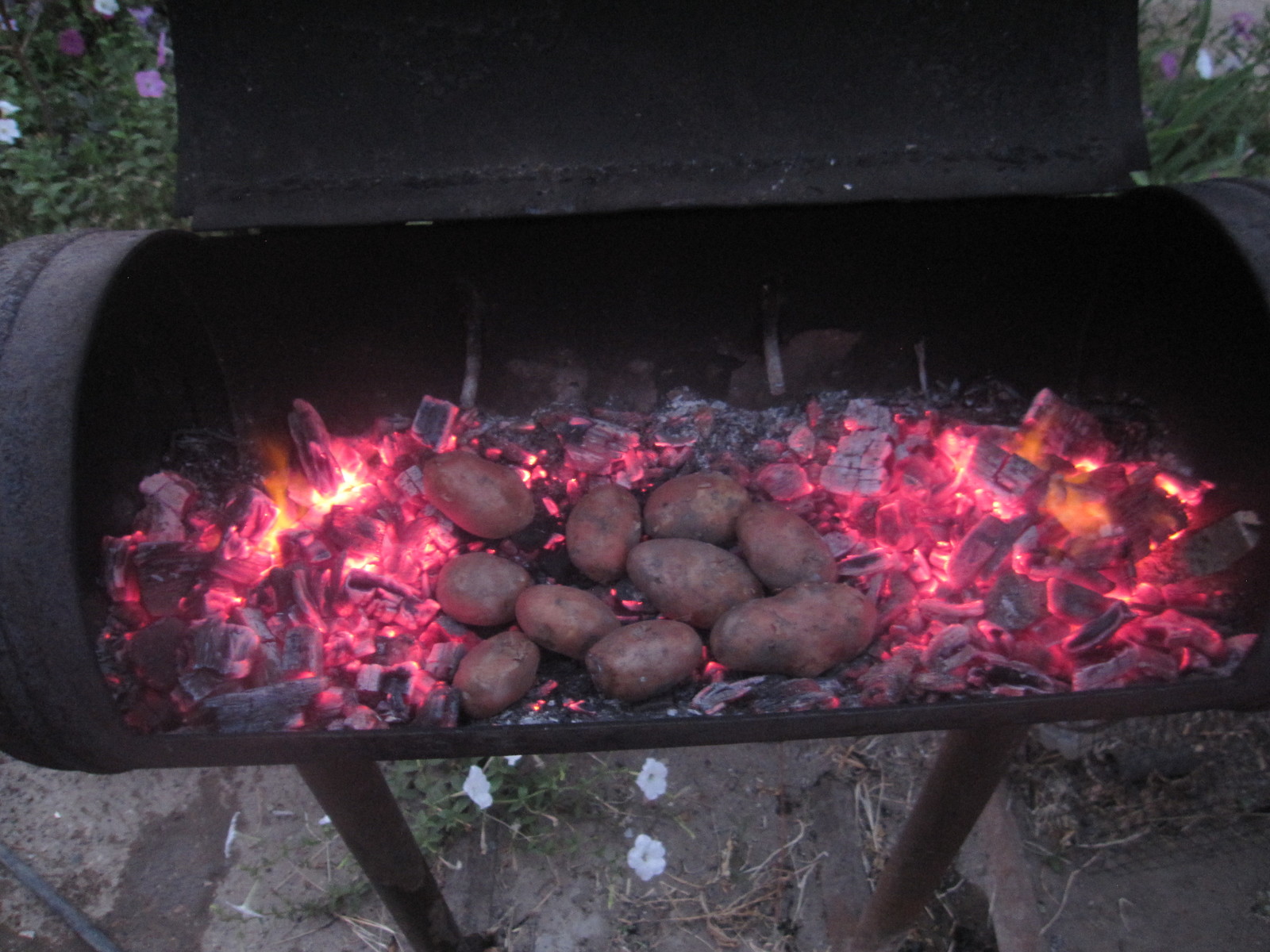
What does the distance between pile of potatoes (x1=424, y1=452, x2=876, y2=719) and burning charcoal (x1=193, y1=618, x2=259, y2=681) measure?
328 millimetres

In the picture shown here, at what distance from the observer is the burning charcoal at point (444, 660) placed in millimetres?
1411

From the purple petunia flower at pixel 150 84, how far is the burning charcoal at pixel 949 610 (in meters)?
2.87

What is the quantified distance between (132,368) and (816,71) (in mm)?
1287

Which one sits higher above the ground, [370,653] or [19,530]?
[19,530]

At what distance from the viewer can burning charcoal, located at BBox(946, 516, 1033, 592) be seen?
60.0 inches

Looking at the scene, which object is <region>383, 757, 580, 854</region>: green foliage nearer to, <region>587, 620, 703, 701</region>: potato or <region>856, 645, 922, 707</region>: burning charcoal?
<region>587, 620, 703, 701</region>: potato

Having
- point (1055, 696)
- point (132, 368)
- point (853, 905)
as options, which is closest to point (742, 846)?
point (853, 905)

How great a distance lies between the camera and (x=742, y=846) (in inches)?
79.0

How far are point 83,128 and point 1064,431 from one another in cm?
342

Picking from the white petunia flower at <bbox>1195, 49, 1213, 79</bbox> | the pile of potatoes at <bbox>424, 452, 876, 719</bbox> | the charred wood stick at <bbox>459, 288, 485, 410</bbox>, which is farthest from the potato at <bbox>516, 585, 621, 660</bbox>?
the white petunia flower at <bbox>1195, 49, 1213, 79</bbox>

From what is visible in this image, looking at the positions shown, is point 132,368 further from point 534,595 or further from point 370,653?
point 534,595

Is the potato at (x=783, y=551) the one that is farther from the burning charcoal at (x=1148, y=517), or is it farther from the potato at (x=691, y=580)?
the burning charcoal at (x=1148, y=517)

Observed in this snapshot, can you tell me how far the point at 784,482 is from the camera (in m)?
1.73

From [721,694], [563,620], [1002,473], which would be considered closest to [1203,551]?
[1002,473]
